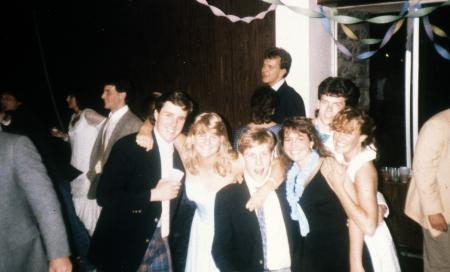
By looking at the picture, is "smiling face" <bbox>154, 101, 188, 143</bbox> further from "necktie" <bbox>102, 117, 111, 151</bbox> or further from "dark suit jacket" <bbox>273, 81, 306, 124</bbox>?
"necktie" <bbox>102, 117, 111, 151</bbox>

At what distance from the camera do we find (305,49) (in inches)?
176

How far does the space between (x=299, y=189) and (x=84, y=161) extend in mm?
3053

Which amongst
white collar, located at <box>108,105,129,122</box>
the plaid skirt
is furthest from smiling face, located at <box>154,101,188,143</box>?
white collar, located at <box>108,105,129,122</box>

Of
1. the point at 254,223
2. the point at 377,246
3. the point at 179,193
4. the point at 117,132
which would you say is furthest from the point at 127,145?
the point at 377,246

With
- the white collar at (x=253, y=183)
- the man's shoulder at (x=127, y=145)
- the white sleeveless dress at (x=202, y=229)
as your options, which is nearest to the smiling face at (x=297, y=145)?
the white collar at (x=253, y=183)

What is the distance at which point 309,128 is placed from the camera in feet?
9.27

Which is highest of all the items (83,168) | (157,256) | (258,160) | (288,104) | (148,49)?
(148,49)

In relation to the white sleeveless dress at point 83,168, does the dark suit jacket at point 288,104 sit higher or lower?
higher

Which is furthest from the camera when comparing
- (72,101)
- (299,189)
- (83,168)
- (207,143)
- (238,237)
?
(72,101)

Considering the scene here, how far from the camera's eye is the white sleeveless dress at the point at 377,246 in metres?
2.76

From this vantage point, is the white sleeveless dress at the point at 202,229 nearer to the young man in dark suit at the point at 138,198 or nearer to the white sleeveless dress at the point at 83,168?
the young man in dark suit at the point at 138,198

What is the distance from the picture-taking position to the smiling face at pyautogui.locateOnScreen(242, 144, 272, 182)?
2.75 metres

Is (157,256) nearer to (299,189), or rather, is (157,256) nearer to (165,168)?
(165,168)

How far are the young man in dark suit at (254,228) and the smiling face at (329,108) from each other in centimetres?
65
